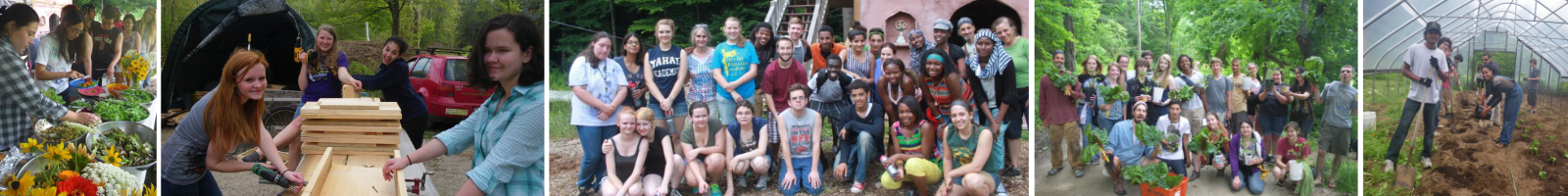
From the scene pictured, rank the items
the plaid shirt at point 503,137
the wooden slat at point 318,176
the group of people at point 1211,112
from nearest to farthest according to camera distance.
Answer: the wooden slat at point 318,176 → the plaid shirt at point 503,137 → the group of people at point 1211,112

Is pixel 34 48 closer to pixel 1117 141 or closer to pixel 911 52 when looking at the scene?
pixel 911 52

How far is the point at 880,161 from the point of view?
654cm

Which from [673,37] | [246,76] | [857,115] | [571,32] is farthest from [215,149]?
[857,115]

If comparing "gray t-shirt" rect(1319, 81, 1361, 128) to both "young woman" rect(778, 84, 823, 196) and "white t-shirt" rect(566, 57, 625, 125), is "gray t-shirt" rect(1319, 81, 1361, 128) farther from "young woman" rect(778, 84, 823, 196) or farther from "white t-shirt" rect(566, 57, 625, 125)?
"white t-shirt" rect(566, 57, 625, 125)

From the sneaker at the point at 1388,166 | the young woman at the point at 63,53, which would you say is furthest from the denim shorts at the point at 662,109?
the sneaker at the point at 1388,166

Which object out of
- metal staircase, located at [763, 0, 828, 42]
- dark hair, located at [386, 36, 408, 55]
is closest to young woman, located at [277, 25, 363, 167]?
dark hair, located at [386, 36, 408, 55]

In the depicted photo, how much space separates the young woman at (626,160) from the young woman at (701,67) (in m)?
0.37

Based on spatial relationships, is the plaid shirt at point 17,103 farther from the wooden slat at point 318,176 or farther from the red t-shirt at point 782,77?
the red t-shirt at point 782,77

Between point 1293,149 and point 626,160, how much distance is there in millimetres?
3588

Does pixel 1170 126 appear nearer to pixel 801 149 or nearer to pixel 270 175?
pixel 801 149

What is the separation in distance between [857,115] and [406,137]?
93.5 inches

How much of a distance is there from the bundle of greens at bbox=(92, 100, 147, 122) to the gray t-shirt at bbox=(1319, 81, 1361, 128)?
6.36 m

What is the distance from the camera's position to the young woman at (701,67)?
21.0ft

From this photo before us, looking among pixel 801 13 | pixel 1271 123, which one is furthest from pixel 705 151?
pixel 1271 123
